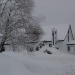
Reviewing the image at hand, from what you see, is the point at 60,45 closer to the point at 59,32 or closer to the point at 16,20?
the point at 59,32

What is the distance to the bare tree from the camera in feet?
65.7

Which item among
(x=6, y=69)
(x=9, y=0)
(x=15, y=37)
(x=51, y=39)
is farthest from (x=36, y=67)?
(x=51, y=39)

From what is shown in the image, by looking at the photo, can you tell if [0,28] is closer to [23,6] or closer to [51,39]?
[23,6]

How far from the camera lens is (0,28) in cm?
1989

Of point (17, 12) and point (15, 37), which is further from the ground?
point (17, 12)

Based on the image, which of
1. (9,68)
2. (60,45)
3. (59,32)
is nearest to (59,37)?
(59,32)

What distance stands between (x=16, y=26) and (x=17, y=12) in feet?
5.10

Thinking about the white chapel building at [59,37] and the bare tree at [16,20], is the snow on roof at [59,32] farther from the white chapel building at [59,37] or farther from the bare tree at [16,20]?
the bare tree at [16,20]

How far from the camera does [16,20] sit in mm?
20469

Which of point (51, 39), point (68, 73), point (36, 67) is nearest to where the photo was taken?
point (68, 73)

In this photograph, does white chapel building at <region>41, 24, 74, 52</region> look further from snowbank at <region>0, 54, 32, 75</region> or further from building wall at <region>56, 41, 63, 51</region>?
snowbank at <region>0, 54, 32, 75</region>

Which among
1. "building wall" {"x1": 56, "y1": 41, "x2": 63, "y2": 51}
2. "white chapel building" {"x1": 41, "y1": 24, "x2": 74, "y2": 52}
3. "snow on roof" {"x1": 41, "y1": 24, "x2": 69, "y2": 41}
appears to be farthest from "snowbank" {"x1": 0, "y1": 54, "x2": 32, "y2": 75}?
"building wall" {"x1": 56, "y1": 41, "x2": 63, "y2": 51}

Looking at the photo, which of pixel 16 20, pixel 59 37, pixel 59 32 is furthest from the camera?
pixel 59 32

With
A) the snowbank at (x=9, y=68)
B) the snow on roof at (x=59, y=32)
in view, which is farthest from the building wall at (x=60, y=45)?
the snowbank at (x=9, y=68)
